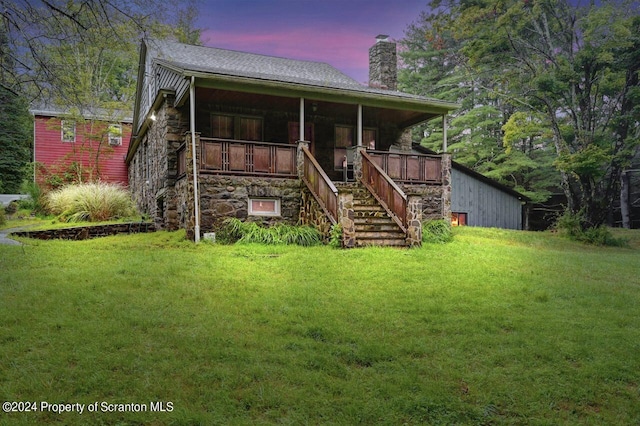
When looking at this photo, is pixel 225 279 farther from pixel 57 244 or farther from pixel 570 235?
pixel 570 235

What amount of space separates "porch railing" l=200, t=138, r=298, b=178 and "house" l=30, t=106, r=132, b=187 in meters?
14.3

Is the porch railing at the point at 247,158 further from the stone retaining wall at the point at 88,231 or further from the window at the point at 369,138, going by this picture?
the window at the point at 369,138

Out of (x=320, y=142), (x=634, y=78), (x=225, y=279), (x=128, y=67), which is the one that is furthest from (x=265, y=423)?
(x=128, y=67)

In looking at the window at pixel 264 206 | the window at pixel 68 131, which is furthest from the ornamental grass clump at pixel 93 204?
the window at pixel 68 131

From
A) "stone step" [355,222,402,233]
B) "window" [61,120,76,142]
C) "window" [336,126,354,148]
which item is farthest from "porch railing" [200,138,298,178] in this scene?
"window" [61,120,76,142]

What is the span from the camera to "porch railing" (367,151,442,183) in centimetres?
1440

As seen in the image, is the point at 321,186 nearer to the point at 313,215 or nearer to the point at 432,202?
the point at 313,215

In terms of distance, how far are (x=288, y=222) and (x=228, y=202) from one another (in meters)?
1.79

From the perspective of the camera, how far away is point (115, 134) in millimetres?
24906

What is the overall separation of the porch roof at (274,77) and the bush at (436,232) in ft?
12.8

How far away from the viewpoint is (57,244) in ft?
35.6

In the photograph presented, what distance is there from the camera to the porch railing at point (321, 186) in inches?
446

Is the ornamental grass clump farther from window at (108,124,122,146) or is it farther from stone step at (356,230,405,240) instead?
stone step at (356,230,405,240)

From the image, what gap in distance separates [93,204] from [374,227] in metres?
10.3
